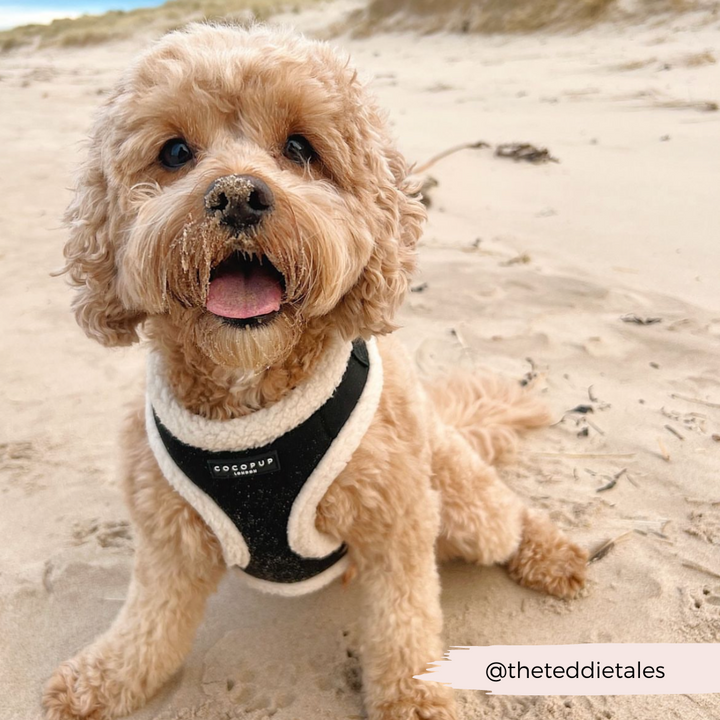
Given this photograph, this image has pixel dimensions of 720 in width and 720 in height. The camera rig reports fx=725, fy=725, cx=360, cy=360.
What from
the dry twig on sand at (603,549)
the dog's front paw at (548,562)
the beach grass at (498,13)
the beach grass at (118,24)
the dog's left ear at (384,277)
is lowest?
the dry twig on sand at (603,549)

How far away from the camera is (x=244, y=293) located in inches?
69.3

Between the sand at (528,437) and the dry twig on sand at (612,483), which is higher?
the sand at (528,437)

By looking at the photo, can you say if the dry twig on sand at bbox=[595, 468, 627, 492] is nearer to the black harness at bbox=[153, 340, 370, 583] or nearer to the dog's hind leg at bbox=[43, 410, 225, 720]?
the black harness at bbox=[153, 340, 370, 583]

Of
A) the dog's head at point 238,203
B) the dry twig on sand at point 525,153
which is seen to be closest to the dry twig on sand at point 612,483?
the dog's head at point 238,203

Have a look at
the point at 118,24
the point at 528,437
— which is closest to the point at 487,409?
the point at 528,437

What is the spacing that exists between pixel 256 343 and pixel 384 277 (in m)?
0.44

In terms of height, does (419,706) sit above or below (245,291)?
below

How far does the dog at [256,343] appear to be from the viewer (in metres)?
1.74

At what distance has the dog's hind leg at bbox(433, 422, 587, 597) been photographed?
259 centimetres

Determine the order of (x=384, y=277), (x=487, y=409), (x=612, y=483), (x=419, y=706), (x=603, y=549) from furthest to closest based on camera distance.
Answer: (x=487, y=409), (x=612, y=483), (x=603, y=549), (x=419, y=706), (x=384, y=277)

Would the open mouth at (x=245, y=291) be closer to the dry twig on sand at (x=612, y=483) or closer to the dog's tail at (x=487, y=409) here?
the dog's tail at (x=487, y=409)

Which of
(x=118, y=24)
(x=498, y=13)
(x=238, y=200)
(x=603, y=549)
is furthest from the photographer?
(x=118, y=24)

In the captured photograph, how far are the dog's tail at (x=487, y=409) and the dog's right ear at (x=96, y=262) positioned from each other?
1.61 meters

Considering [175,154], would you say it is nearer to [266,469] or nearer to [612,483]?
[266,469]
